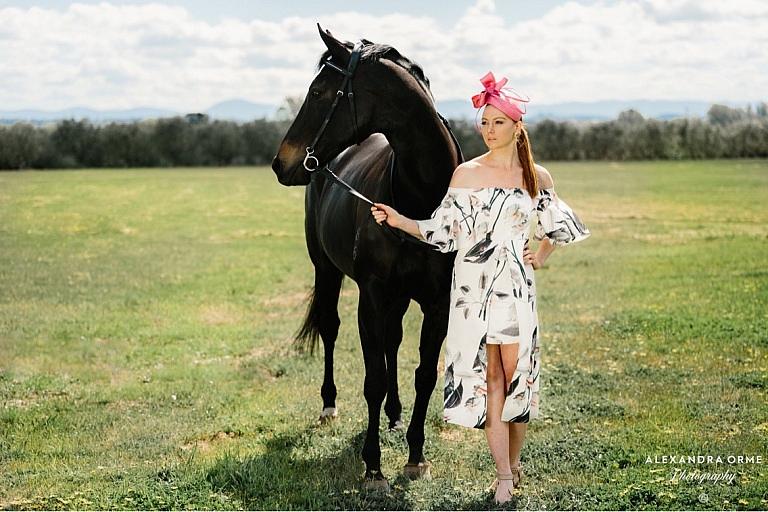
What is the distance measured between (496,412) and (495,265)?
0.82m

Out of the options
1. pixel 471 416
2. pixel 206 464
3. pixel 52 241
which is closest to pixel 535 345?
pixel 471 416

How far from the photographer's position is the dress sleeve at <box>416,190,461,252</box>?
4.63m

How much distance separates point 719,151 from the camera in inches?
2031

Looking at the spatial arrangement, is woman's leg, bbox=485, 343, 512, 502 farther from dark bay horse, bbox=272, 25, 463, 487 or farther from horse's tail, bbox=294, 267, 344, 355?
horse's tail, bbox=294, 267, 344, 355

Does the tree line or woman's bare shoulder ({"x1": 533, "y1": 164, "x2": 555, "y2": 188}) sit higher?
the tree line

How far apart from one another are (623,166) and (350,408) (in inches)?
1765

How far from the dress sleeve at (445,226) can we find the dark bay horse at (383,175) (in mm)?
291

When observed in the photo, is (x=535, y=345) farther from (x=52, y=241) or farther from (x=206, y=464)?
(x=52, y=241)

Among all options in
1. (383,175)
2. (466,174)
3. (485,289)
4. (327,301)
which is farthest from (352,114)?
(327,301)

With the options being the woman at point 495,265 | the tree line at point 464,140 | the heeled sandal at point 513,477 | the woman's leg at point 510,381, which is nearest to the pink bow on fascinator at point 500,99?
the woman at point 495,265

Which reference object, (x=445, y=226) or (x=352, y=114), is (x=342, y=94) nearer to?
(x=352, y=114)

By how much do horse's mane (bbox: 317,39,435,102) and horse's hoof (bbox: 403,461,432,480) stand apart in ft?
7.42

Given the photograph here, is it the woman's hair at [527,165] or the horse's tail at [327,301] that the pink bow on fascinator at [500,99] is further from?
the horse's tail at [327,301]

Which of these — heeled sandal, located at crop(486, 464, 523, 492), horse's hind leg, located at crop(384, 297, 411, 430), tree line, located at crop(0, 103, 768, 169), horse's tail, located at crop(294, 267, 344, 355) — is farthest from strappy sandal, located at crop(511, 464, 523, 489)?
tree line, located at crop(0, 103, 768, 169)
